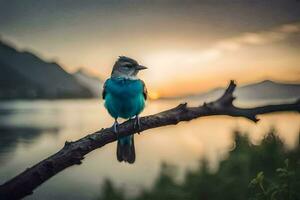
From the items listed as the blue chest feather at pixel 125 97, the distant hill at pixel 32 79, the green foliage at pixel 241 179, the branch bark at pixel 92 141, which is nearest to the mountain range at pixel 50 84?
the distant hill at pixel 32 79

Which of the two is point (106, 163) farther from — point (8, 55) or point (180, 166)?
point (8, 55)

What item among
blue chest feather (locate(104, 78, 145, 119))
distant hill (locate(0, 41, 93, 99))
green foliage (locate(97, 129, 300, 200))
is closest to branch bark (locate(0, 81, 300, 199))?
blue chest feather (locate(104, 78, 145, 119))

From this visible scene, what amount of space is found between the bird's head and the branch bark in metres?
0.29

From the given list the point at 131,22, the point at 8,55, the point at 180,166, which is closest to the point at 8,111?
the point at 8,55

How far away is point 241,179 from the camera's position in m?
1.86

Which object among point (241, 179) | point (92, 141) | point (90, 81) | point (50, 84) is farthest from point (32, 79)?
point (241, 179)

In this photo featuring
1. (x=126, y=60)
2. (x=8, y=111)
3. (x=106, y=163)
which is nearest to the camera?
(x=126, y=60)

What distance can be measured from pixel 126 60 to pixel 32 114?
601 millimetres

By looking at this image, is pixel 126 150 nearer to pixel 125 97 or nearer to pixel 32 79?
pixel 125 97

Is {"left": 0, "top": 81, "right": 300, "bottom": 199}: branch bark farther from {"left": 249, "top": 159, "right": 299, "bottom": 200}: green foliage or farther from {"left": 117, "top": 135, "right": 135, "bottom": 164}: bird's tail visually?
{"left": 249, "top": 159, "right": 299, "bottom": 200}: green foliage

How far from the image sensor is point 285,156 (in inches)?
76.2

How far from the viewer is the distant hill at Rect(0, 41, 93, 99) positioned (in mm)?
1920

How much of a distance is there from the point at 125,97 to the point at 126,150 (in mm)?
219

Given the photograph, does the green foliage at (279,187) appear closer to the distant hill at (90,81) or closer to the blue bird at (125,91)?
the blue bird at (125,91)
